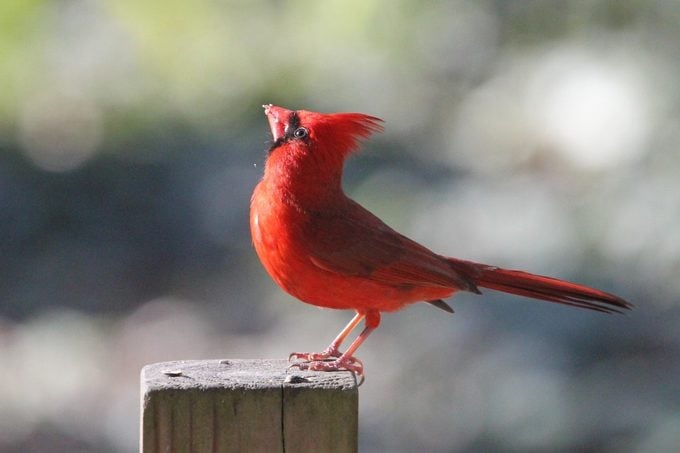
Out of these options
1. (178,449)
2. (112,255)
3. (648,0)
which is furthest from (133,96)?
(178,449)

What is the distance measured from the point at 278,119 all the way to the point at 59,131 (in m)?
5.60

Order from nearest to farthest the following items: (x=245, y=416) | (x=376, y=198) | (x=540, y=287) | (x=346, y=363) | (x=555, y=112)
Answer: (x=245, y=416) < (x=346, y=363) < (x=540, y=287) < (x=376, y=198) < (x=555, y=112)

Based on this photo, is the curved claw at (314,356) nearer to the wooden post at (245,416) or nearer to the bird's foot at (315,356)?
the bird's foot at (315,356)

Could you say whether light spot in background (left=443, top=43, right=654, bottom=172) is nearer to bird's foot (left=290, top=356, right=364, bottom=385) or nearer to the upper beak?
the upper beak

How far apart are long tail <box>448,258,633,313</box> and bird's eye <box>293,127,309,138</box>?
65 centimetres

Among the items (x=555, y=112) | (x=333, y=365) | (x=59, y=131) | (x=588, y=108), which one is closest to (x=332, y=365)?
(x=333, y=365)

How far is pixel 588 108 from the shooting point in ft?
27.1

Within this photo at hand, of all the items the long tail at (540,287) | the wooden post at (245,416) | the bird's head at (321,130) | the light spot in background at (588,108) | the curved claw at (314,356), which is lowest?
the wooden post at (245,416)

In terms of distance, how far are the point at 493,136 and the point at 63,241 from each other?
295cm

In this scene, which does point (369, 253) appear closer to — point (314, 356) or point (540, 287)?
point (540, 287)

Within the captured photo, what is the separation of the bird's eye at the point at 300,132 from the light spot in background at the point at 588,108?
4.24m

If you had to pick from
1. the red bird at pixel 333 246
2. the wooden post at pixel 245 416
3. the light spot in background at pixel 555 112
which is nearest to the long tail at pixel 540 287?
the red bird at pixel 333 246

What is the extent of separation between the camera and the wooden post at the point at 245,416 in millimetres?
2197

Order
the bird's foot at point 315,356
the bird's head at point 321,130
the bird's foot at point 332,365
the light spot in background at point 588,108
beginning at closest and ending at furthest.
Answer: the bird's foot at point 332,365
the bird's foot at point 315,356
the bird's head at point 321,130
the light spot in background at point 588,108
